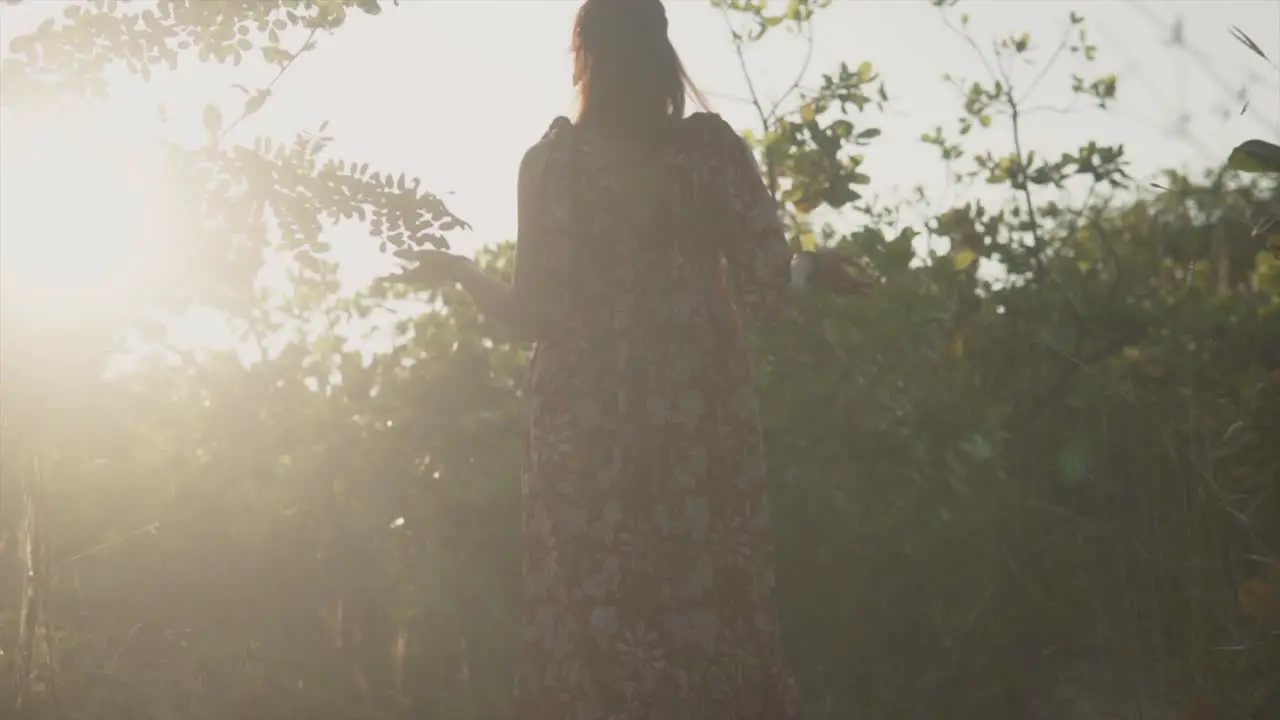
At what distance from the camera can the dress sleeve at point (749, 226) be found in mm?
3600

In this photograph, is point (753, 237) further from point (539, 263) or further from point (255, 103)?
point (255, 103)

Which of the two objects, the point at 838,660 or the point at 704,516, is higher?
the point at 704,516

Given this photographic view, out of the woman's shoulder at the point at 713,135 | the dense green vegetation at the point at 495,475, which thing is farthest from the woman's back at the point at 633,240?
the dense green vegetation at the point at 495,475

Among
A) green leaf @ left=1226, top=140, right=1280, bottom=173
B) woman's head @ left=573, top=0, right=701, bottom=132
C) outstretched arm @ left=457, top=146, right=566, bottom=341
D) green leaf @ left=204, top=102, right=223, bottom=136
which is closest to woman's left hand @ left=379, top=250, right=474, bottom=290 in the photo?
outstretched arm @ left=457, top=146, right=566, bottom=341

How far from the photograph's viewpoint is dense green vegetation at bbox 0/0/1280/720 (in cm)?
449

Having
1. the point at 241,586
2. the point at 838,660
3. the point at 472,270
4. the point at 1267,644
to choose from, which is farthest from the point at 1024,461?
the point at 241,586

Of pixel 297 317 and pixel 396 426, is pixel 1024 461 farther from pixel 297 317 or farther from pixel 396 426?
pixel 297 317

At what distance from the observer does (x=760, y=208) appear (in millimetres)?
3641

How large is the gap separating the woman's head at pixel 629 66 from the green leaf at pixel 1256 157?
4.19 ft

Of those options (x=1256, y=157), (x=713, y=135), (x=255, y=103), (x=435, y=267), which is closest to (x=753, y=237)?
(x=713, y=135)

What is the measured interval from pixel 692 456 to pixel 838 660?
161 centimetres

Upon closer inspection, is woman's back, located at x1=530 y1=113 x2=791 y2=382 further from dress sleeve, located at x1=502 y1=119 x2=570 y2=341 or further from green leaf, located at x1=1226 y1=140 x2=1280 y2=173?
green leaf, located at x1=1226 y1=140 x2=1280 y2=173

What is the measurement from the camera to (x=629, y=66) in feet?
11.6

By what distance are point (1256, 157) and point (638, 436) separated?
152cm
